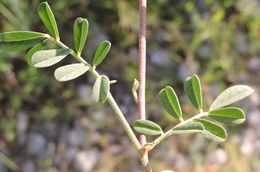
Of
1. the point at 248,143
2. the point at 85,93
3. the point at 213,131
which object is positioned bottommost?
the point at 248,143

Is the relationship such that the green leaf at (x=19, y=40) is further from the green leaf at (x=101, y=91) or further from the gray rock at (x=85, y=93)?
the gray rock at (x=85, y=93)

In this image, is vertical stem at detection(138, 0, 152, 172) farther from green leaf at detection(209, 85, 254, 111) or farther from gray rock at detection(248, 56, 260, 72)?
gray rock at detection(248, 56, 260, 72)

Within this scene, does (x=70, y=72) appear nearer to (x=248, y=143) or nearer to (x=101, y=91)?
(x=101, y=91)

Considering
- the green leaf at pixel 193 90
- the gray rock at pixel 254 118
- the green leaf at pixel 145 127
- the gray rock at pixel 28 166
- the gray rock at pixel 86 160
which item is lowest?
the gray rock at pixel 254 118

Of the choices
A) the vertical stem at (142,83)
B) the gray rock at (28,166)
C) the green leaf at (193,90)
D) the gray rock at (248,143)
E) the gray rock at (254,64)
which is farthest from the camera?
the gray rock at (254,64)

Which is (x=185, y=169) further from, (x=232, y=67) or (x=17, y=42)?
(x=17, y=42)

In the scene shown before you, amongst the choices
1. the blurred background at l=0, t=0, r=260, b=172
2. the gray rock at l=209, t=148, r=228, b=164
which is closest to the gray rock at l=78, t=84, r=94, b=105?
the blurred background at l=0, t=0, r=260, b=172

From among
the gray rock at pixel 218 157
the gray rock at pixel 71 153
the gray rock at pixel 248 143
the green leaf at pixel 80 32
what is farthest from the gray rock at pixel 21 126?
the green leaf at pixel 80 32

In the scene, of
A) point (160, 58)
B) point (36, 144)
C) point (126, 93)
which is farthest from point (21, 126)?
point (160, 58)
